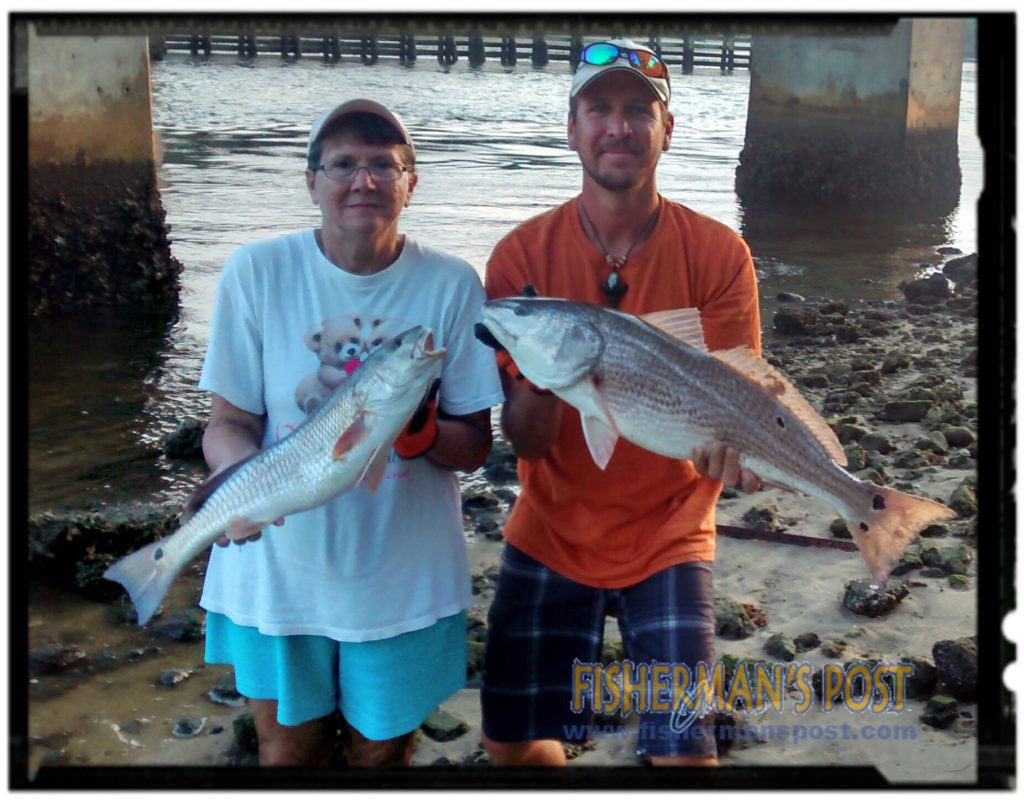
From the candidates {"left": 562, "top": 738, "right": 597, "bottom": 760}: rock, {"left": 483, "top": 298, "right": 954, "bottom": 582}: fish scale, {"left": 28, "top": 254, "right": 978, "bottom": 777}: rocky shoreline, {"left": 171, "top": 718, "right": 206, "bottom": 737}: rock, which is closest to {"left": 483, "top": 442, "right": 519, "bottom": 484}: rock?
{"left": 28, "top": 254, "right": 978, "bottom": 777}: rocky shoreline

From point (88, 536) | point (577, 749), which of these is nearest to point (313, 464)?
point (577, 749)

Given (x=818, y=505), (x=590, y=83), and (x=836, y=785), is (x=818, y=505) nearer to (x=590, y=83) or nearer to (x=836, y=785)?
(x=836, y=785)

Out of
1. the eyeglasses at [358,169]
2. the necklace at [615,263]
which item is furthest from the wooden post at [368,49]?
the necklace at [615,263]

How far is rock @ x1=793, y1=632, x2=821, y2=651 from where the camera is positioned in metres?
2.96

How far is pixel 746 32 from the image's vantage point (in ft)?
8.21

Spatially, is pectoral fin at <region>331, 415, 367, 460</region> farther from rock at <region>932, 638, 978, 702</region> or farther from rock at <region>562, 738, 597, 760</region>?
rock at <region>932, 638, 978, 702</region>

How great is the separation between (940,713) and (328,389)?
65.7 inches

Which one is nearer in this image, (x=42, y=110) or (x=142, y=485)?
(x=42, y=110)

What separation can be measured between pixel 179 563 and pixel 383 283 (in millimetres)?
766

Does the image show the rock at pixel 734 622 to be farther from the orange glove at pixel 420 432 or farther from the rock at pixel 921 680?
the orange glove at pixel 420 432

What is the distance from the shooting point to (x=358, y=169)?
2.32 metres

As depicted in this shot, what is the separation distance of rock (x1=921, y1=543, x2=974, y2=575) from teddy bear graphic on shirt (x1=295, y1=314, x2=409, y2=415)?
170 cm

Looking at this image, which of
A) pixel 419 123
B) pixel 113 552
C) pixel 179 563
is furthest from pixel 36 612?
pixel 419 123

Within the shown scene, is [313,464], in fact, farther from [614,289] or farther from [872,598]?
[872,598]
